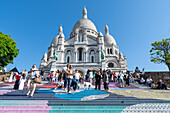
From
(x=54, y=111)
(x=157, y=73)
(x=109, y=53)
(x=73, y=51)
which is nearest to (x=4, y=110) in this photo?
(x=54, y=111)

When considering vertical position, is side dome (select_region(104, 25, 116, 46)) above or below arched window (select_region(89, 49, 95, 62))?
above

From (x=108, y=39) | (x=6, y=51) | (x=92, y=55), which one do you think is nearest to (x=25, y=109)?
(x=6, y=51)

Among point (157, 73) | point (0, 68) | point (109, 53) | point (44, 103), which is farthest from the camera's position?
point (109, 53)

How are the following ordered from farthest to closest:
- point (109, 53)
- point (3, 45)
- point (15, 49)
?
1. point (109, 53)
2. point (15, 49)
3. point (3, 45)

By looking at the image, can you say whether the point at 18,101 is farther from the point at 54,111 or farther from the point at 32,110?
the point at 54,111

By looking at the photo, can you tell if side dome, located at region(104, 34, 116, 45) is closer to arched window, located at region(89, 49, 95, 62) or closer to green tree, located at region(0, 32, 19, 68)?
arched window, located at region(89, 49, 95, 62)

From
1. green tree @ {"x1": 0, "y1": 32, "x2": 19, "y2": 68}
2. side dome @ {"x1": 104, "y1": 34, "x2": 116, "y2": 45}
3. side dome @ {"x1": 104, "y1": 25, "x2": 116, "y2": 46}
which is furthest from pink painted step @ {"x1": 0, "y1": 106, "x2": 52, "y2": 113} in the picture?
side dome @ {"x1": 104, "y1": 34, "x2": 116, "y2": 45}

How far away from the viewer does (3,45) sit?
69.3 ft

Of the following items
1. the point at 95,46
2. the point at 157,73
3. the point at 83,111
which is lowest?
the point at 83,111

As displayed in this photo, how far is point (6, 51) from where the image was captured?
71.9 ft

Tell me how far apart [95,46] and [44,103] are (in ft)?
87.7

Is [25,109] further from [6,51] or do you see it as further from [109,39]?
[109,39]

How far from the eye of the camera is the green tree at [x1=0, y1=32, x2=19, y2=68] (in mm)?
21266

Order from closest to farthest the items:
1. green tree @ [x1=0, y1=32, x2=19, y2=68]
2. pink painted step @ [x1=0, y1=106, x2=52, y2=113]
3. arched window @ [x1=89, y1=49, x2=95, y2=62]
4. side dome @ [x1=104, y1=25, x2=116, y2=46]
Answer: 1. pink painted step @ [x1=0, y1=106, x2=52, y2=113]
2. green tree @ [x1=0, y1=32, x2=19, y2=68]
3. arched window @ [x1=89, y1=49, x2=95, y2=62]
4. side dome @ [x1=104, y1=25, x2=116, y2=46]
